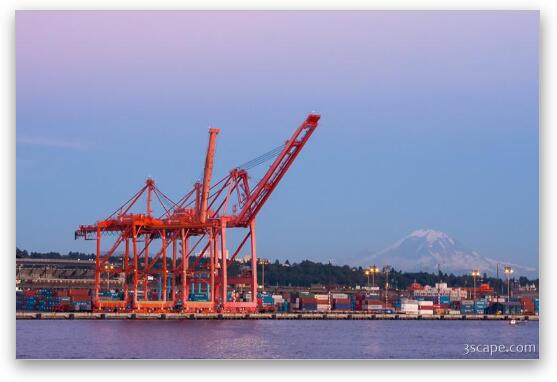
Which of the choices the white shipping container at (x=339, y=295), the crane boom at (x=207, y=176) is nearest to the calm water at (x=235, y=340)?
the crane boom at (x=207, y=176)

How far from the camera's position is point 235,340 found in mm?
41719

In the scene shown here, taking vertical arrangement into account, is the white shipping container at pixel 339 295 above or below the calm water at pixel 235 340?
below

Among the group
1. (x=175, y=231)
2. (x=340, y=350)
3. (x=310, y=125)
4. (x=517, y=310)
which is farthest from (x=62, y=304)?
(x=340, y=350)

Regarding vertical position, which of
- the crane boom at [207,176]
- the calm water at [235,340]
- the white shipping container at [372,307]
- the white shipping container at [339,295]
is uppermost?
the crane boom at [207,176]

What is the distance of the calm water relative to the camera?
116ft

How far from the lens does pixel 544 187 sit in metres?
24.1

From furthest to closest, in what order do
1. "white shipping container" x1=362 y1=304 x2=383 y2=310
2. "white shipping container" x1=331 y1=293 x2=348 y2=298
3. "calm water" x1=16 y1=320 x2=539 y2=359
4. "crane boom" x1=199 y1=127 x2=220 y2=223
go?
"white shipping container" x1=331 y1=293 x2=348 y2=298
"white shipping container" x1=362 y1=304 x2=383 y2=310
"crane boom" x1=199 y1=127 x2=220 y2=223
"calm water" x1=16 y1=320 x2=539 y2=359

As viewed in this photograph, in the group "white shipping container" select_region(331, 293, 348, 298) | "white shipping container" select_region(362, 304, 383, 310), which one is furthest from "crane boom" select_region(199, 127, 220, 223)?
"white shipping container" select_region(331, 293, 348, 298)

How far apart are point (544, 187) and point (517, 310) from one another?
71.3 metres

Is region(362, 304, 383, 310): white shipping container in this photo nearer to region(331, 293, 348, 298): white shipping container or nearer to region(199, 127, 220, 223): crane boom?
region(331, 293, 348, 298): white shipping container

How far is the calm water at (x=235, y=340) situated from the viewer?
35.2 metres

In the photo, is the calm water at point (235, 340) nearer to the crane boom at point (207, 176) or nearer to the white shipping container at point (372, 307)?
the crane boom at point (207, 176)

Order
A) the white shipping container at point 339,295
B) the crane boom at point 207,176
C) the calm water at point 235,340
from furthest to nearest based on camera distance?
the white shipping container at point 339,295 → the crane boom at point 207,176 → the calm water at point 235,340

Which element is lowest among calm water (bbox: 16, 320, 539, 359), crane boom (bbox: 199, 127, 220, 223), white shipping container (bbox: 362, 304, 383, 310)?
white shipping container (bbox: 362, 304, 383, 310)
